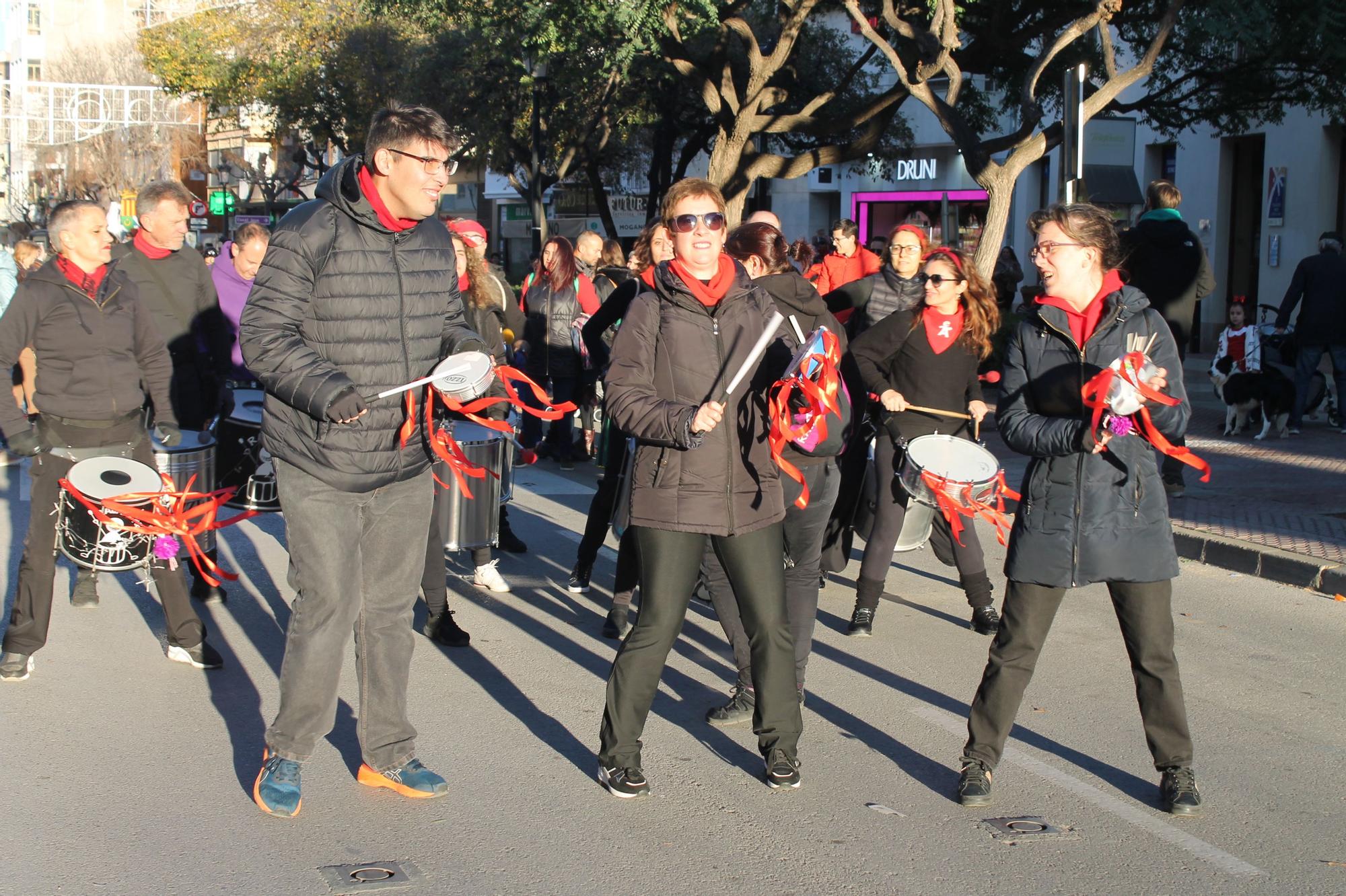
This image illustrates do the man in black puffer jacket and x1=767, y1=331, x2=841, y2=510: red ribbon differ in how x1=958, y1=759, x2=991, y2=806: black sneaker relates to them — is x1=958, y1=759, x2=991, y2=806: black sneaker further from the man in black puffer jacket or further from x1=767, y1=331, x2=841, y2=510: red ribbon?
the man in black puffer jacket

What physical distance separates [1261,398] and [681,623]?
428 inches

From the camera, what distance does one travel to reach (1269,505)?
1031 cm

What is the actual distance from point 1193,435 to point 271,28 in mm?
34966

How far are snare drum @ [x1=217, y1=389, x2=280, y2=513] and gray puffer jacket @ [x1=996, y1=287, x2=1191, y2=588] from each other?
12.1 feet

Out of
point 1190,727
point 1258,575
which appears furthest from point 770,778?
point 1258,575

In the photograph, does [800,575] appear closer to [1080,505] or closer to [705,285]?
[1080,505]

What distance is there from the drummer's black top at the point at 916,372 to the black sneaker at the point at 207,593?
11.6 feet

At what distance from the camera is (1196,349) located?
2403 cm

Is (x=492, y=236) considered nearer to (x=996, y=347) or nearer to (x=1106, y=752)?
(x=996, y=347)

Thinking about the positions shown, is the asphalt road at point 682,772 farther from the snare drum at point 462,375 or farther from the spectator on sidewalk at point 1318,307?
the spectator on sidewalk at point 1318,307

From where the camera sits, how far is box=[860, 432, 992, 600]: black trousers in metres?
7.03

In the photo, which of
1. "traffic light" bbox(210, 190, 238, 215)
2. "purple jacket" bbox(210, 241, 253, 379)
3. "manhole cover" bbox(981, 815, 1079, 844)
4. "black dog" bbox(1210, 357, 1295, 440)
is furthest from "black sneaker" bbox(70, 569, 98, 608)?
"traffic light" bbox(210, 190, 238, 215)

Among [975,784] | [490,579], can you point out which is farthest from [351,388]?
[490,579]

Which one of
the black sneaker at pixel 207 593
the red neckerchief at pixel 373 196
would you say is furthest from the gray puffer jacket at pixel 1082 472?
the black sneaker at pixel 207 593
